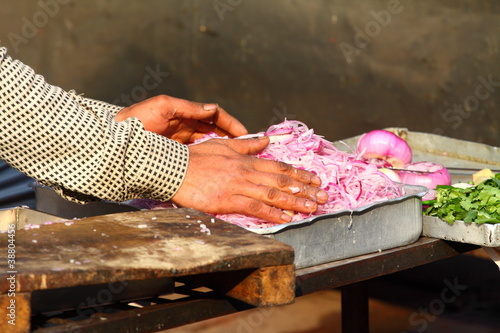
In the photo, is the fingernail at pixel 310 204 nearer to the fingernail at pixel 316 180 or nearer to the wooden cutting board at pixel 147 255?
the fingernail at pixel 316 180

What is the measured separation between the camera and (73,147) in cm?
192

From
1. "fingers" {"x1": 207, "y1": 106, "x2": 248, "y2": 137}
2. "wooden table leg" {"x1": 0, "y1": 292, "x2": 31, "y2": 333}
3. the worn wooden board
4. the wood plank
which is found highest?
"fingers" {"x1": 207, "y1": 106, "x2": 248, "y2": 137}

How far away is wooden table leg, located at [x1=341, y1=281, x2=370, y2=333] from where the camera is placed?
11.1 feet

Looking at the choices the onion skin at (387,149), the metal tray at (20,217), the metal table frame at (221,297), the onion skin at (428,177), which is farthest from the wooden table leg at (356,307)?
the metal tray at (20,217)

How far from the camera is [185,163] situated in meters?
2.01

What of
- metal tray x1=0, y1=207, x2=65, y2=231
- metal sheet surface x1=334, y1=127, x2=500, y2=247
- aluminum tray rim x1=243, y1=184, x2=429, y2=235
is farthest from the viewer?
metal sheet surface x1=334, y1=127, x2=500, y2=247

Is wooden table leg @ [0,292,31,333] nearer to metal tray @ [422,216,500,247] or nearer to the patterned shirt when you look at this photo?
the patterned shirt

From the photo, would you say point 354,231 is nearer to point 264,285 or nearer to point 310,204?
point 310,204

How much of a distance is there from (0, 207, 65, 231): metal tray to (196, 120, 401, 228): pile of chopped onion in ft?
2.63

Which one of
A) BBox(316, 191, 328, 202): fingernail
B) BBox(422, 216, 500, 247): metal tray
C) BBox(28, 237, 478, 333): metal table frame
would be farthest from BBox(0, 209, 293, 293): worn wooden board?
BBox(422, 216, 500, 247): metal tray

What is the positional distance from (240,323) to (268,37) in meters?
2.78

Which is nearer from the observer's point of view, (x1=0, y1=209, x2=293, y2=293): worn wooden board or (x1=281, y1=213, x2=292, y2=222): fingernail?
(x1=0, y1=209, x2=293, y2=293): worn wooden board

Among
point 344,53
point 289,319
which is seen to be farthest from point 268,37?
point 289,319

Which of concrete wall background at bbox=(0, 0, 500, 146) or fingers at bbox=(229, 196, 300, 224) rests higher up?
concrete wall background at bbox=(0, 0, 500, 146)
